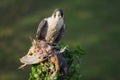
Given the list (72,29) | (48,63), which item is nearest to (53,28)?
(48,63)

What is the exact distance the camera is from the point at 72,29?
48.1 ft

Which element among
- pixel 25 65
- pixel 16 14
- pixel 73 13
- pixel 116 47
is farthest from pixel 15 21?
pixel 25 65

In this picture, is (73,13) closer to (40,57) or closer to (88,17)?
(88,17)

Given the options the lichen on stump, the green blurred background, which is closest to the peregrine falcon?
the lichen on stump

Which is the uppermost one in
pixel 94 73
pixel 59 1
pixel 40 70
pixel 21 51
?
pixel 59 1

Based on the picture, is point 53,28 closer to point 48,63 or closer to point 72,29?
point 48,63

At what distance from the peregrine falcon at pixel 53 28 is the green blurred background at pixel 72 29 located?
7.26 m

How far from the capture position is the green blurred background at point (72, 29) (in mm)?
14234

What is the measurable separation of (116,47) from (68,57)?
328 inches

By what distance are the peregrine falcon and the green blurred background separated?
726 cm

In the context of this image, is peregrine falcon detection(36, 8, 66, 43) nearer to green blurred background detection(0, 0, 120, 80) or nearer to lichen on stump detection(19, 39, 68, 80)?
lichen on stump detection(19, 39, 68, 80)

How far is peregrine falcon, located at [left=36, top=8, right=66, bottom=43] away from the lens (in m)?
6.50

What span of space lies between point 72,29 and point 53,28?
26.7 feet

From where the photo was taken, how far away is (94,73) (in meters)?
13.8
